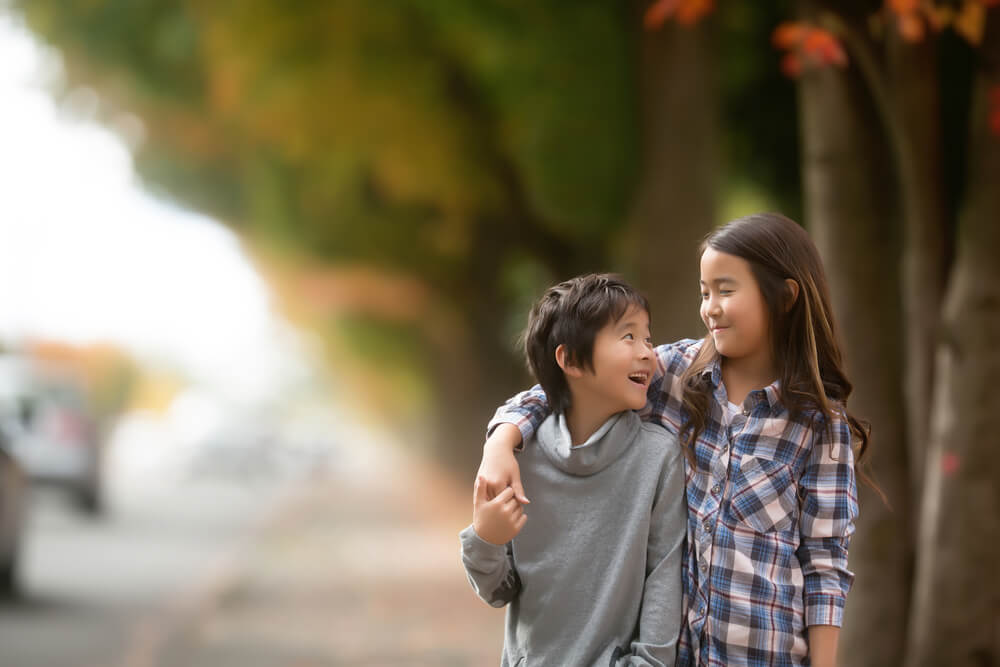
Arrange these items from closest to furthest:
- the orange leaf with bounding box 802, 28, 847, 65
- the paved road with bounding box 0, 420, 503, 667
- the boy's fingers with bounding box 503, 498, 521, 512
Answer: the boy's fingers with bounding box 503, 498, 521, 512
the orange leaf with bounding box 802, 28, 847, 65
the paved road with bounding box 0, 420, 503, 667

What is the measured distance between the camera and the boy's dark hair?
2922mm

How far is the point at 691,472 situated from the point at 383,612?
858cm

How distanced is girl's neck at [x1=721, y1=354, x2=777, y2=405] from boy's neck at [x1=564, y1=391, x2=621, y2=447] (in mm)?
246

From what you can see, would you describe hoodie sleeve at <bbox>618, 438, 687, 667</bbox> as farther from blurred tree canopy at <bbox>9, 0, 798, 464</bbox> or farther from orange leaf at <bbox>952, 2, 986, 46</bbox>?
orange leaf at <bbox>952, 2, 986, 46</bbox>

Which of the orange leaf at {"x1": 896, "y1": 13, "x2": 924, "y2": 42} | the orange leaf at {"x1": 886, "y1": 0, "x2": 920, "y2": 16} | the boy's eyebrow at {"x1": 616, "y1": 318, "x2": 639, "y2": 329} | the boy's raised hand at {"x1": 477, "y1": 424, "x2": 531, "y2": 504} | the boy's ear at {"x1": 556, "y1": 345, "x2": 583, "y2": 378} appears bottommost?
the boy's raised hand at {"x1": 477, "y1": 424, "x2": 531, "y2": 504}

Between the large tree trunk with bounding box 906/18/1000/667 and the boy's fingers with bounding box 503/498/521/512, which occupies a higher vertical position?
the large tree trunk with bounding box 906/18/1000/667

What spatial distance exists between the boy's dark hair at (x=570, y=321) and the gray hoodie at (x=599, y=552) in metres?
0.12

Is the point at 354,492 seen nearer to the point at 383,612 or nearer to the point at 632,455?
the point at 383,612

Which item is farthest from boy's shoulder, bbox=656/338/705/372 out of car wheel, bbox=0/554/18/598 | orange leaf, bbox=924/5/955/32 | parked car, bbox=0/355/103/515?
parked car, bbox=0/355/103/515

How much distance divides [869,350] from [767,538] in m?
3.39

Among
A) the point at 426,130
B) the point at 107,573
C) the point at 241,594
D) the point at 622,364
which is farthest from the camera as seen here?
the point at 426,130

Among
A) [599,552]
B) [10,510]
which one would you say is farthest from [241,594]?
[599,552]

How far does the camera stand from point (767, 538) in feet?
9.32

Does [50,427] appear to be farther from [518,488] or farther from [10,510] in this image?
[518,488]
